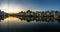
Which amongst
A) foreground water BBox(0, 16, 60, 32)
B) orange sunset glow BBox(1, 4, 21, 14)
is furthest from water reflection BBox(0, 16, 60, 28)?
orange sunset glow BBox(1, 4, 21, 14)

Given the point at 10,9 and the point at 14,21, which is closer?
the point at 10,9

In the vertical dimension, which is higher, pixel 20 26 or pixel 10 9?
pixel 10 9

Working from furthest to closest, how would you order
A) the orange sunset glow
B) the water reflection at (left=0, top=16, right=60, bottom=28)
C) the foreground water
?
the water reflection at (left=0, top=16, right=60, bottom=28) → the orange sunset glow → the foreground water

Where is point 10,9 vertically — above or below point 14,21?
above

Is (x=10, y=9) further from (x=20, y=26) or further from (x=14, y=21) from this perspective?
(x=14, y=21)

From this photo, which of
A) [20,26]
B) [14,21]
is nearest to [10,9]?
[20,26]

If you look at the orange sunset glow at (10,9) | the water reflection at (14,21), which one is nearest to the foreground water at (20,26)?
the water reflection at (14,21)

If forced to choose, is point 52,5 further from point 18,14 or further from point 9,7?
point 9,7

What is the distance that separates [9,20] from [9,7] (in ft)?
1.69

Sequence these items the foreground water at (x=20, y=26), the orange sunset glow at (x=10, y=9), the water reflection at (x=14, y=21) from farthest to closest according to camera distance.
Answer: the water reflection at (x=14, y=21) → the orange sunset glow at (x=10, y=9) → the foreground water at (x=20, y=26)

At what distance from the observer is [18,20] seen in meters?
3.56

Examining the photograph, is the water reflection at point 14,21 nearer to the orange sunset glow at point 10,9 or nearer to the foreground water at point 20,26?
Result: the foreground water at point 20,26

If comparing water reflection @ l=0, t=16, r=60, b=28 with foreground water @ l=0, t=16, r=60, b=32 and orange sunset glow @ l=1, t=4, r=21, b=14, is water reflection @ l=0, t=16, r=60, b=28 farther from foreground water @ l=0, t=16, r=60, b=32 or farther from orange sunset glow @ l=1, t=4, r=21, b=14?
orange sunset glow @ l=1, t=4, r=21, b=14

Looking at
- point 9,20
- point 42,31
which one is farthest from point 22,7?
point 42,31
